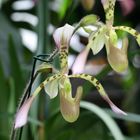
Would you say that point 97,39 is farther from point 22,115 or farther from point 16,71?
point 16,71

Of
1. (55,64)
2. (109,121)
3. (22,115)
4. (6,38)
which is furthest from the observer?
(6,38)

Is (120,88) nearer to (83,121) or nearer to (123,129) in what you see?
(123,129)

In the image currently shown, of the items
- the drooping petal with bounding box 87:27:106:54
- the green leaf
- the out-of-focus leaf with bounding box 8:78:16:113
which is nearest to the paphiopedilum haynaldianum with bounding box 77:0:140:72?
the drooping petal with bounding box 87:27:106:54

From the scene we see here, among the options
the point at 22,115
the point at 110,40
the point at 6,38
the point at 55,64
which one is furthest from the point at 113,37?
the point at 6,38

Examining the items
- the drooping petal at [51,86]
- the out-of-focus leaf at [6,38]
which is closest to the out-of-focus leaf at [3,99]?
the out-of-focus leaf at [6,38]

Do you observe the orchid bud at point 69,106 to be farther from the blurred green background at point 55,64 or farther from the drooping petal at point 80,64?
the blurred green background at point 55,64

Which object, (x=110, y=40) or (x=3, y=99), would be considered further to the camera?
(x=3, y=99)

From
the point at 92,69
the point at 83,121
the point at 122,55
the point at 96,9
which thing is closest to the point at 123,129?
the point at 92,69
